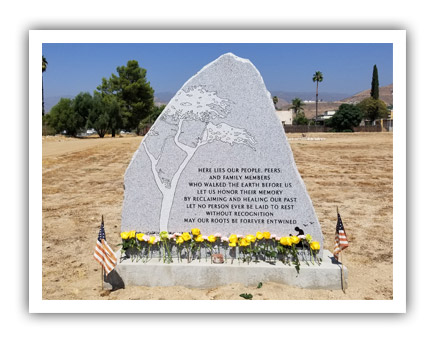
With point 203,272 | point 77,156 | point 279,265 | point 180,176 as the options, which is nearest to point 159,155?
point 180,176

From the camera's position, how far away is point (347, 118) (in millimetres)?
52469

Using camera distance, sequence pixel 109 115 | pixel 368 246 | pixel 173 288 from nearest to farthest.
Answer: pixel 173 288 → pixel 368 246 → pixel 109 115

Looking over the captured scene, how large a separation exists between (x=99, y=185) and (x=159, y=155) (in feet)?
25.4

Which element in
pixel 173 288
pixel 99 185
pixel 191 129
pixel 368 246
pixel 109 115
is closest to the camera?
pixel 173 288

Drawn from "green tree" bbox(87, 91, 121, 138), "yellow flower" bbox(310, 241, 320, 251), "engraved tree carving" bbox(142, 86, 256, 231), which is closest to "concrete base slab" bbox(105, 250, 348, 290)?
"yellow flower" bbox(310, 241, 320, 251)

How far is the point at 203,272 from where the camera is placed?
4.74 meters

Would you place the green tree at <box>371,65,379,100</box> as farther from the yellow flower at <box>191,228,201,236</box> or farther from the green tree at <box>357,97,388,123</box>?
the yellow flower at <box>191,228,201,236</box>

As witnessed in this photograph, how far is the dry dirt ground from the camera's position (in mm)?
4625

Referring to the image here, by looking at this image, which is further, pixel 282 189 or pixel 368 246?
pixel 368 246

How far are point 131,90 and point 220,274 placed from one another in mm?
50774

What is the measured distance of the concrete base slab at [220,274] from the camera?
15.3 ft

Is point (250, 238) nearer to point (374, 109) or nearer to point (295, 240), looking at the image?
point (295, 240)

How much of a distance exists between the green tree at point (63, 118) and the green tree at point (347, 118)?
1399 inches
